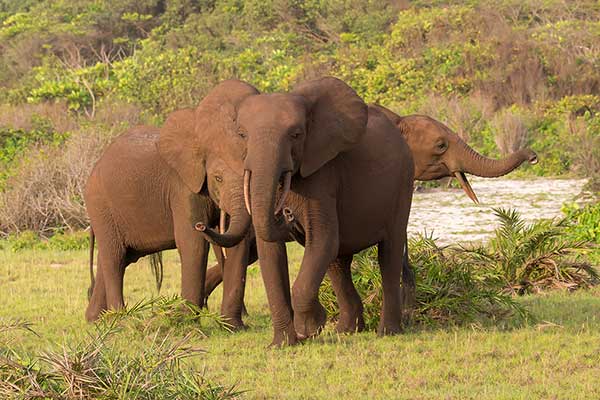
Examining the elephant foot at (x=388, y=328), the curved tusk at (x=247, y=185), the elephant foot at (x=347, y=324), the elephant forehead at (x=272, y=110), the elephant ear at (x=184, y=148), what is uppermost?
the elephant forehead at (x=272, y=110)

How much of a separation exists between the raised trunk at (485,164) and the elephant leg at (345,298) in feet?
4.61

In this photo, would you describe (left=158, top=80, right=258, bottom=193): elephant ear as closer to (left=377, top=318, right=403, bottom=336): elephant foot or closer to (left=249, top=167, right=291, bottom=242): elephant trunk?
(left=249, top=167, right=291, bottom=242): elephant trunk

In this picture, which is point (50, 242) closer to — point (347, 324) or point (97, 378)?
point (347, 324)

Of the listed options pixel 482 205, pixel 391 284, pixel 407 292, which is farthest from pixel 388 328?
pixel 482 205

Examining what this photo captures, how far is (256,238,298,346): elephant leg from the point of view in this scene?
8773 millimetres

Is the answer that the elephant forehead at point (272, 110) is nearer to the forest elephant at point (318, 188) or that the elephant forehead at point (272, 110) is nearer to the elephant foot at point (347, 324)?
the forest elephant at point (318, 188)

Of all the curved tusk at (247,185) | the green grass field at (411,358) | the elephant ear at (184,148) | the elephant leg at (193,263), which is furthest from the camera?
the elephant leg at (193,263)

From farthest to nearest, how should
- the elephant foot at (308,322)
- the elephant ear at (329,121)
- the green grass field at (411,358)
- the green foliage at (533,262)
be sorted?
the green foliage at (533,262)
the elephant foot at (308,322)
the elephant ear at (329,121)
the green grass field at (411,358)

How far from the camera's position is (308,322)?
8.81 m

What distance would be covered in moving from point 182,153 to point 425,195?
13.9 m

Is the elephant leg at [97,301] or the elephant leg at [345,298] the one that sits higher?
the elephant leg at [345,298]

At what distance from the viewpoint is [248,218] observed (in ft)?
28.9

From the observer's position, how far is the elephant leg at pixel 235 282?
9820mm

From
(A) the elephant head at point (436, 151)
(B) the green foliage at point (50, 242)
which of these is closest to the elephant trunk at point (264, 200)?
(A) the elephant head at point (436, 151)
